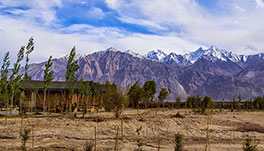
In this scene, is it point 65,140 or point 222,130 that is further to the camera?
point 222,130

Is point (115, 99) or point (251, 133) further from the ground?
point (115, 99)

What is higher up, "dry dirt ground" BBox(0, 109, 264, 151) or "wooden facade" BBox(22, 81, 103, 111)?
"wooden facade" BBox(22, 81, 103, 111)

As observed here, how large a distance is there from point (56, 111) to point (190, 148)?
2146 centimetres

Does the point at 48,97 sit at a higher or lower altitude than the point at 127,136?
higher

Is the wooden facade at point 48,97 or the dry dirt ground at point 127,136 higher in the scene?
the wooden facade at point 48,97

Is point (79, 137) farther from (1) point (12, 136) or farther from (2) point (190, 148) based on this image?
(2) point (190, 148)

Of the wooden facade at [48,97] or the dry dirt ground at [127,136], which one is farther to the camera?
the wooden facade at [48,97]

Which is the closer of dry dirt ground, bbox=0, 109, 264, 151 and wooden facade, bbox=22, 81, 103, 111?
dry dirt ground, bbox=0, 109, 264, 151

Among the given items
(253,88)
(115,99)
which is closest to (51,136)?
(115,99)

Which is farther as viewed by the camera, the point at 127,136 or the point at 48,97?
the point at 48,97

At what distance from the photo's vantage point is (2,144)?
12102 millimetres

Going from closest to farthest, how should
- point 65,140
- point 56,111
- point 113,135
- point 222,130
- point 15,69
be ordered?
point 65,140, point 113,135, point 222,130, point 15,69, point 56,111

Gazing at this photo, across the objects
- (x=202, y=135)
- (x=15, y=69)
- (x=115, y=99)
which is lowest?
(x=202, y=135)

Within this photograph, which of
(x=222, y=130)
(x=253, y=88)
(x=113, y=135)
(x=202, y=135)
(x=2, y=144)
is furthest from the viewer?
(x=253, y=88)
